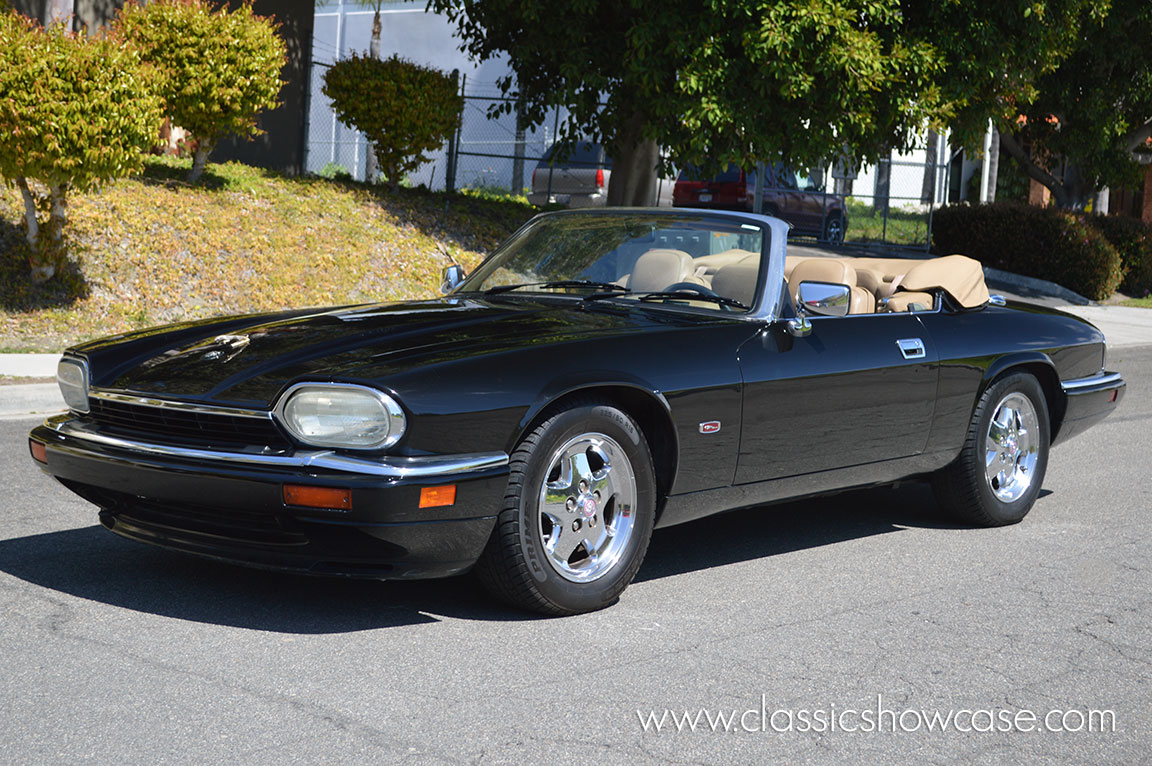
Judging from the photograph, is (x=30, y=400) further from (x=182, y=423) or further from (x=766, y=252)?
(x=766, y=252)

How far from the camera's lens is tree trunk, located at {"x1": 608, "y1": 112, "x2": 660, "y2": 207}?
18016 mm

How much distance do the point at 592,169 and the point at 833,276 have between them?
17.4 meters

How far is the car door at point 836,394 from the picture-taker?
196 inches

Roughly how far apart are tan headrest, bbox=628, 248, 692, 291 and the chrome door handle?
3.32ft

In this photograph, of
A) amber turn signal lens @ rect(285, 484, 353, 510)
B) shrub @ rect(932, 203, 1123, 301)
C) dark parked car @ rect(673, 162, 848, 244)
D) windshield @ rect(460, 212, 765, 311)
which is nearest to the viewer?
amber turn signal lens @ rect(285, 484, 353, 510)

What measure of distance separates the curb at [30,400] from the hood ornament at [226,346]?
4804 millimetres

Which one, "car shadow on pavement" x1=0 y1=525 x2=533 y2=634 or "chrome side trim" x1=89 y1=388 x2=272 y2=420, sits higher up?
"chrome side trim" x1=89 y1=388 x2=272 y2=420

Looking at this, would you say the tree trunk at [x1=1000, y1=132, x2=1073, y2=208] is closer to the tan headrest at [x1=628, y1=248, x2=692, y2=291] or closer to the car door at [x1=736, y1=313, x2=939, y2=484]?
the car door at [x1=736, y1=313, x2=939, y2=484]

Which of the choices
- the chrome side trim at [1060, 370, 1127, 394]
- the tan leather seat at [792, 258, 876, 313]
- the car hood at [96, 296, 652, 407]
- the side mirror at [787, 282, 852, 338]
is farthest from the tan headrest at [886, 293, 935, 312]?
the car hood at [96, 296, 652, 407]

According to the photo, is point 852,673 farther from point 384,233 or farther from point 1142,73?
point 1142,73

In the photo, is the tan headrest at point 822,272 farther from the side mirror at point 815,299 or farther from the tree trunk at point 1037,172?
the tree trunk at point 1037,172

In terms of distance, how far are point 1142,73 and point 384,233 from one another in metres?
15.2

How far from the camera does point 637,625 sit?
443 cm

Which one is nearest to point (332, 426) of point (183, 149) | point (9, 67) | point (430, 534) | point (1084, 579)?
point (430, 534)
